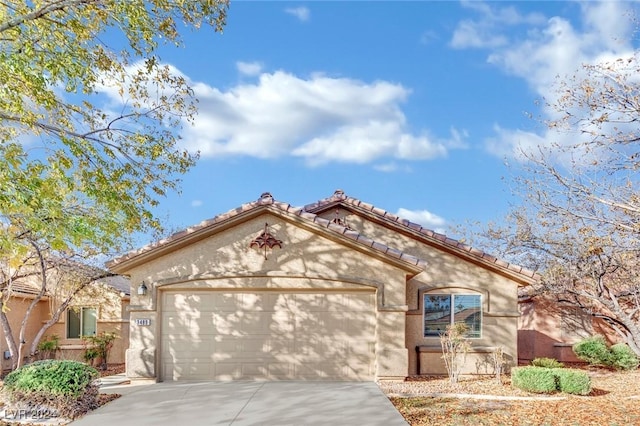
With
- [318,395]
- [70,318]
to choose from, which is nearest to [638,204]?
[318,395]

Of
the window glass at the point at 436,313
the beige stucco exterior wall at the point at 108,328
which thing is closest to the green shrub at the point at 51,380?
the beige stucco exterior wall at the point at 108,328

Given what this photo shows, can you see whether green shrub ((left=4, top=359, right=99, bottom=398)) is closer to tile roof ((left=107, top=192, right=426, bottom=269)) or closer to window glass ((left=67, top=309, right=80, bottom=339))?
tile roof ((left=107, top=192, right=426, bottom=269))

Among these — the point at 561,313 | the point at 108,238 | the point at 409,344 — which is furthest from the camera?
the point at 561,313

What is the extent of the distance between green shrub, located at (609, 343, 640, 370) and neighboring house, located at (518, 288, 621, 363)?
2.23 metres

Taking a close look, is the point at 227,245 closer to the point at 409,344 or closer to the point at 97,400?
the point at 97,400

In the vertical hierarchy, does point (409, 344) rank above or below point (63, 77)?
below

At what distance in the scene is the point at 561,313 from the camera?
61.8 ft

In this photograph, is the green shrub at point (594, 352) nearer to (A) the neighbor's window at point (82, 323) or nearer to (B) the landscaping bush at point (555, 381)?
(B) the landscaping bush at point (555, 381)

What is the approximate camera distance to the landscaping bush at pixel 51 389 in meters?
9.50

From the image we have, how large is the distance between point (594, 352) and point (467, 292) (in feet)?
17.5

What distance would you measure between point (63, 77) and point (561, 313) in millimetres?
17458

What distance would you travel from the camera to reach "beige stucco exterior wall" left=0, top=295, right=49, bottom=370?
17578 mm

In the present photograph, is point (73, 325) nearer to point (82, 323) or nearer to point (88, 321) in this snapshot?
point (82, 323)

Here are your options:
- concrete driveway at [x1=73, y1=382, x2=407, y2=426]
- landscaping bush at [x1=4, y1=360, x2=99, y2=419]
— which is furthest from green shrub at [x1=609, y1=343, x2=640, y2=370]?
landscaping bush at [x1=4, y1=360, x2=99, y2=419]
